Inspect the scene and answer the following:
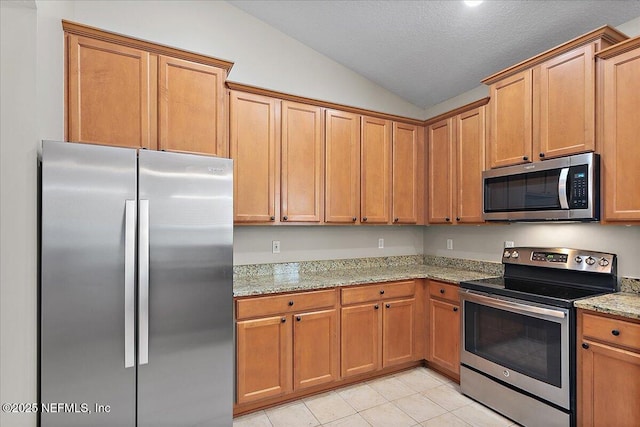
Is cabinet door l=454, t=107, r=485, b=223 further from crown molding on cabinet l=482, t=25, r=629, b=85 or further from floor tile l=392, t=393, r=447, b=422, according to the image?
floor tile l=392, t=393, r=447, b=422

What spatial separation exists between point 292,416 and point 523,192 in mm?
2477

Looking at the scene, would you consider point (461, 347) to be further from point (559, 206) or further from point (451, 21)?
point (451, 21)

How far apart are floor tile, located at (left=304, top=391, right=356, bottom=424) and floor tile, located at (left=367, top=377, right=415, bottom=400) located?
36 cm

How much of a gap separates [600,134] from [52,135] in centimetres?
339

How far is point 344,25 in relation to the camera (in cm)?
289

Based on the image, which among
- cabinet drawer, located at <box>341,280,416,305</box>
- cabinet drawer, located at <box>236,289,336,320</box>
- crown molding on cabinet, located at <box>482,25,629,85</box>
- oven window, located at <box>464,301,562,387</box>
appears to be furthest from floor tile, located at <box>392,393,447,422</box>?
crown molding on cabinet, located at <box>482,25,629,85</box>

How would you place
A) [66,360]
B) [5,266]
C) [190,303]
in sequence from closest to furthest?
[5,266], [66,360], [190,303]

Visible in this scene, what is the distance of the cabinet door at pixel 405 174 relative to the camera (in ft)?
11.3

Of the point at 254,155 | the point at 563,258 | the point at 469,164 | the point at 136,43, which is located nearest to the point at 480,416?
the point at 563,258

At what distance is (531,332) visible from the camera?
2.21 m

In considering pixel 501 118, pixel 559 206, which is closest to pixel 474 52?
pixel 501 118

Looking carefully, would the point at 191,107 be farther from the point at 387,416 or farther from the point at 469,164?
the point at 387,416

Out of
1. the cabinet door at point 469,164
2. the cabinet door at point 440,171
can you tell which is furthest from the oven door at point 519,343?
the cabinet door at point 440,171

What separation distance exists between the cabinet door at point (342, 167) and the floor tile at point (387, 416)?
1.59 meters
